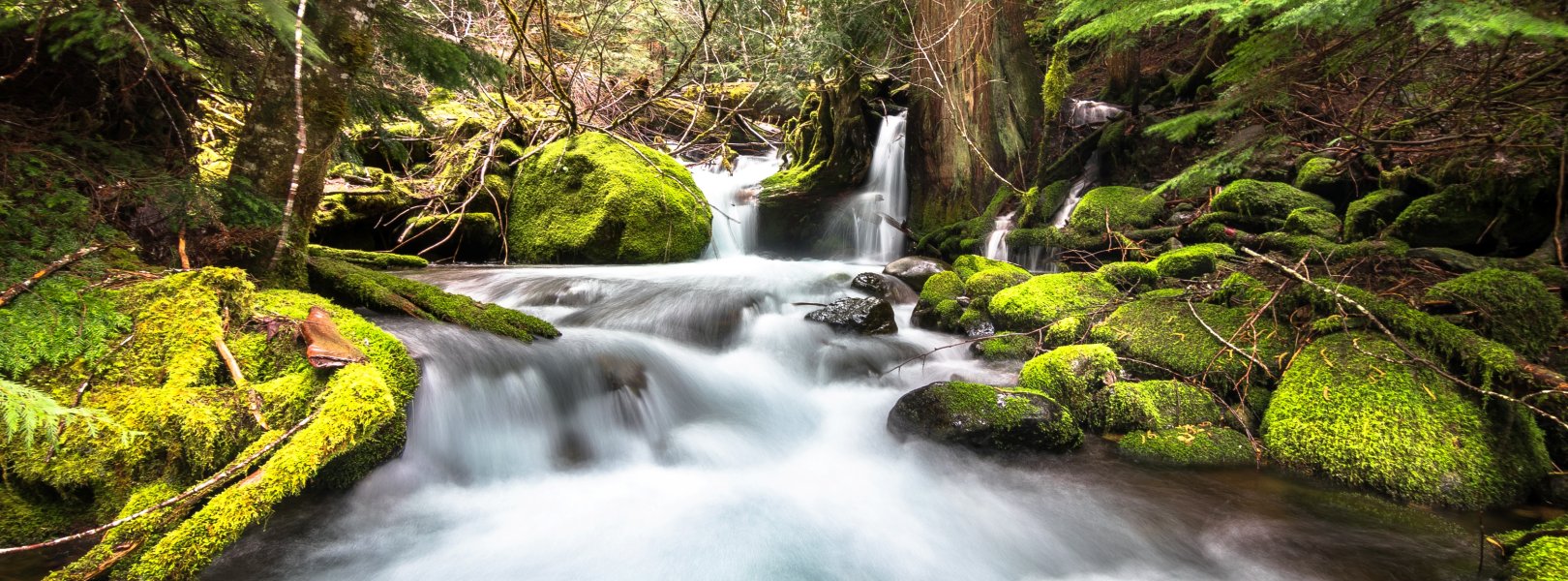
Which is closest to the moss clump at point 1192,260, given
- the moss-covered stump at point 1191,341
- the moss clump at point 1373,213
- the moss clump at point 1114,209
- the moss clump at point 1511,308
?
the moss-covered stump at point 1191,341

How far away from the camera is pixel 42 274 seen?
2311 millimetres

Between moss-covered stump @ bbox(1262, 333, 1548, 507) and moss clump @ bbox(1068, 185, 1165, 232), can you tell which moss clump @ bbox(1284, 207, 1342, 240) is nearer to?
moss clump @ bbox(1068, 185, 1165, 232)

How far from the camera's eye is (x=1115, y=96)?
31.1ft

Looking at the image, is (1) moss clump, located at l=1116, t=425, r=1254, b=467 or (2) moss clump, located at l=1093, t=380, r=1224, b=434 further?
(2) moss clump, located at l=1093, t=380, r=1224, b=434

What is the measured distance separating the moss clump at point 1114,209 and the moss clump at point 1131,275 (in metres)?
1.45

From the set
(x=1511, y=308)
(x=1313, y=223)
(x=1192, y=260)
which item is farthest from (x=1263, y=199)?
(x=1511, y=308)

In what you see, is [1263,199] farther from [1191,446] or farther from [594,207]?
[594,207]

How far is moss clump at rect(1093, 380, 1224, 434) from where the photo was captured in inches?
154

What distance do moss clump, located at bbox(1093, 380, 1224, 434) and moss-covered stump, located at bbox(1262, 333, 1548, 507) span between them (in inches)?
13.5

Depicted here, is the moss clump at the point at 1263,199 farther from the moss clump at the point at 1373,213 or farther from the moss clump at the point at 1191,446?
the moss clump at the point at 1191,446

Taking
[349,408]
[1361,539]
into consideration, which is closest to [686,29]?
[349,408]

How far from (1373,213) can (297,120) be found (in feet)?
25.5

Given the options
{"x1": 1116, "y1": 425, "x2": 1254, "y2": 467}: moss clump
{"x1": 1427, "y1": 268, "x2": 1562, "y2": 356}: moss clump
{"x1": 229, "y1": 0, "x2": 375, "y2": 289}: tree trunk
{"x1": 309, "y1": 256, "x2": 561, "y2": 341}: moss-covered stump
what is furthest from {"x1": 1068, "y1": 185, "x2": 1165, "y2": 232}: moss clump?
{"x1": 229, "y1": 0, "x2": 375, "y2": 289}: tree trunk

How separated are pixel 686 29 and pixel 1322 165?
9.55m
